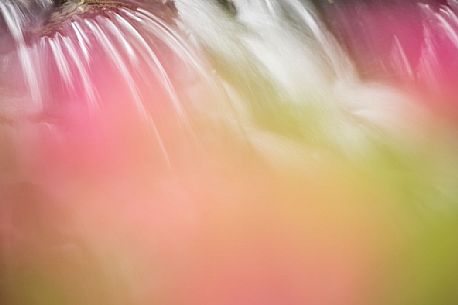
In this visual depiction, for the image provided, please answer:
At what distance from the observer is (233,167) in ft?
2.93

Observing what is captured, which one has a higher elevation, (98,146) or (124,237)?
(98,146)

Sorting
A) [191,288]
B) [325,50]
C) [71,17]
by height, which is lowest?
[191,288]

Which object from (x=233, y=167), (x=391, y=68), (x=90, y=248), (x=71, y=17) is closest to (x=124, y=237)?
(x=90, y=248)

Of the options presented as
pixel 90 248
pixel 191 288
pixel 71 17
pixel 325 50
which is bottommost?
pixel 191 288

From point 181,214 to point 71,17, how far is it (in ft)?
1.04

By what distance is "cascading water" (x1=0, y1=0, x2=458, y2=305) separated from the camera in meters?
0.87

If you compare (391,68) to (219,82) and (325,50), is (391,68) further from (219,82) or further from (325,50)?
(219,82)

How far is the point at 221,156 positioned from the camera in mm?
890

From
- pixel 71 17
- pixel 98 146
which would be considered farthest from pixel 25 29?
pixel 98 146

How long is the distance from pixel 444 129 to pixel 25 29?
1.96ft

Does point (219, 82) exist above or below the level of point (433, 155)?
above

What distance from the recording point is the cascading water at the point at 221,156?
872 millimetres

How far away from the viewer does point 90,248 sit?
2.85ft

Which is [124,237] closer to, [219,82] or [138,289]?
[138,289]
